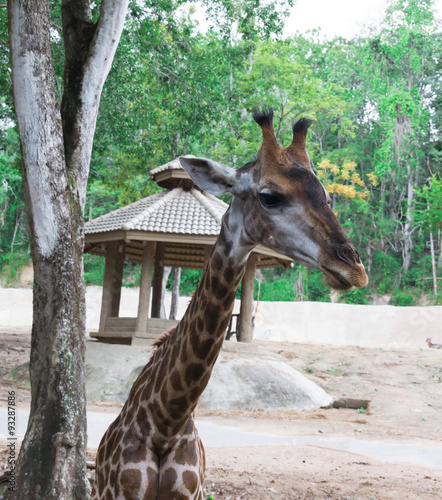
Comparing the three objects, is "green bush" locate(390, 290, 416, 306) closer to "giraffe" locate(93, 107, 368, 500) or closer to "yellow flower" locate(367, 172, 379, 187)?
"yellow flower" locate(367, 172, 379, 187)

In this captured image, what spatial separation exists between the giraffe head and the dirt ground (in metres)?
3.46

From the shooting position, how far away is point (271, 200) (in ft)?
Result: 8.43

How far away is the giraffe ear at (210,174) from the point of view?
9.08ft

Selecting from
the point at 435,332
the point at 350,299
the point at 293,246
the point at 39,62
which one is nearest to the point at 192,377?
the point at 293,246

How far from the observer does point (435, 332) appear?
2586 cm

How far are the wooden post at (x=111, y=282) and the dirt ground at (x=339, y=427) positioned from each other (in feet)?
7.39

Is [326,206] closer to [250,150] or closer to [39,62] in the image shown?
[39,62]

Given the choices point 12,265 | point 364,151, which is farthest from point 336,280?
point 364,151

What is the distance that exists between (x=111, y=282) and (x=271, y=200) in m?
11.5

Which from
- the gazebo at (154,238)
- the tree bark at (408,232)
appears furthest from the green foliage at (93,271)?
the gazebo at (154,238)

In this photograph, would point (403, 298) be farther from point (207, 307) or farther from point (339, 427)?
point (207, 307)

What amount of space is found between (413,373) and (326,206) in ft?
51.3

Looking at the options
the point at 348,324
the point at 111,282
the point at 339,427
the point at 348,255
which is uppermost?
the point at 348,255

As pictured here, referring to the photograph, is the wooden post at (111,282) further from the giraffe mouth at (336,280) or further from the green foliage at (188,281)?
the green foliage at (188,281)
